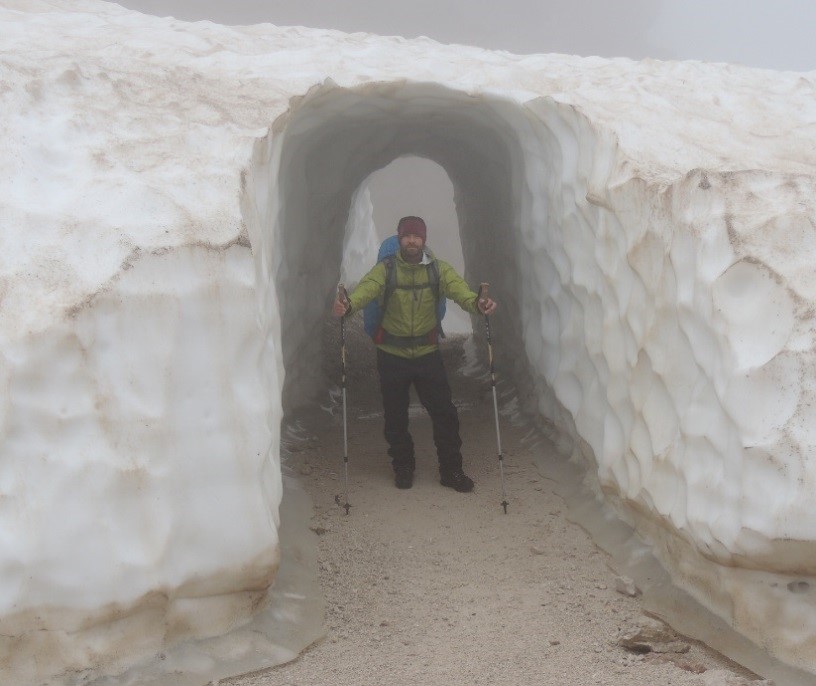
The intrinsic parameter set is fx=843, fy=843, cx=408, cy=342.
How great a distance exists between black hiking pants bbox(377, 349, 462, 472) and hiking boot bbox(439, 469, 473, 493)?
36mm

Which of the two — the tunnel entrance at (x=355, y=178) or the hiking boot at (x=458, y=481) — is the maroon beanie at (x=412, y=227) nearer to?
the tunnel entrance at (x=355, y=178)

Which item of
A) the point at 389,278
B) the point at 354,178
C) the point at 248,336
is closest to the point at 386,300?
the point at 389,278

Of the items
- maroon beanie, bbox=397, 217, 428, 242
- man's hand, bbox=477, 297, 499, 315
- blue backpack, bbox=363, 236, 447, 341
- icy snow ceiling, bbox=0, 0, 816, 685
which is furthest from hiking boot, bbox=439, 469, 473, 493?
maroon beanie, bbox=397, 217, 428, 242

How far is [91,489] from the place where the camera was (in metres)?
3.54

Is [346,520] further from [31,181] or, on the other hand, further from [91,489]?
[31,181]

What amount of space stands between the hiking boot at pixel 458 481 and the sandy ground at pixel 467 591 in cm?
6

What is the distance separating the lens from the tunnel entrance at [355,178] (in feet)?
20.1

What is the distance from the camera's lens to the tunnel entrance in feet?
20.1

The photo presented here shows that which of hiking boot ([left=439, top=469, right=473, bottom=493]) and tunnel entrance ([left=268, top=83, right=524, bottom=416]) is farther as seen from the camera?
tunnel entrance ([left=268, top=83, right=524, bottom=416])

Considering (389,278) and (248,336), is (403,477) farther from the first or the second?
(248,336)

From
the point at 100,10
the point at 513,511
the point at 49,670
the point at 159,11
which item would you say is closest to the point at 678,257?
the point at 513,511

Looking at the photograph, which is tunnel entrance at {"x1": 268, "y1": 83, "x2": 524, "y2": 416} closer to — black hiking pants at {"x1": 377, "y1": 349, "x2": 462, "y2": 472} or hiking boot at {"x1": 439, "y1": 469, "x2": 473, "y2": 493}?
Answer: black hiking pants at {"x1": 377, "y1": 349, "x2": 462, "y2": 472}

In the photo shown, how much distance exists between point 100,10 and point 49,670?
6.45 m

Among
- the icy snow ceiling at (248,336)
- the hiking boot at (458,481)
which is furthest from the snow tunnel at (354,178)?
the hiking boot at (458,481)
